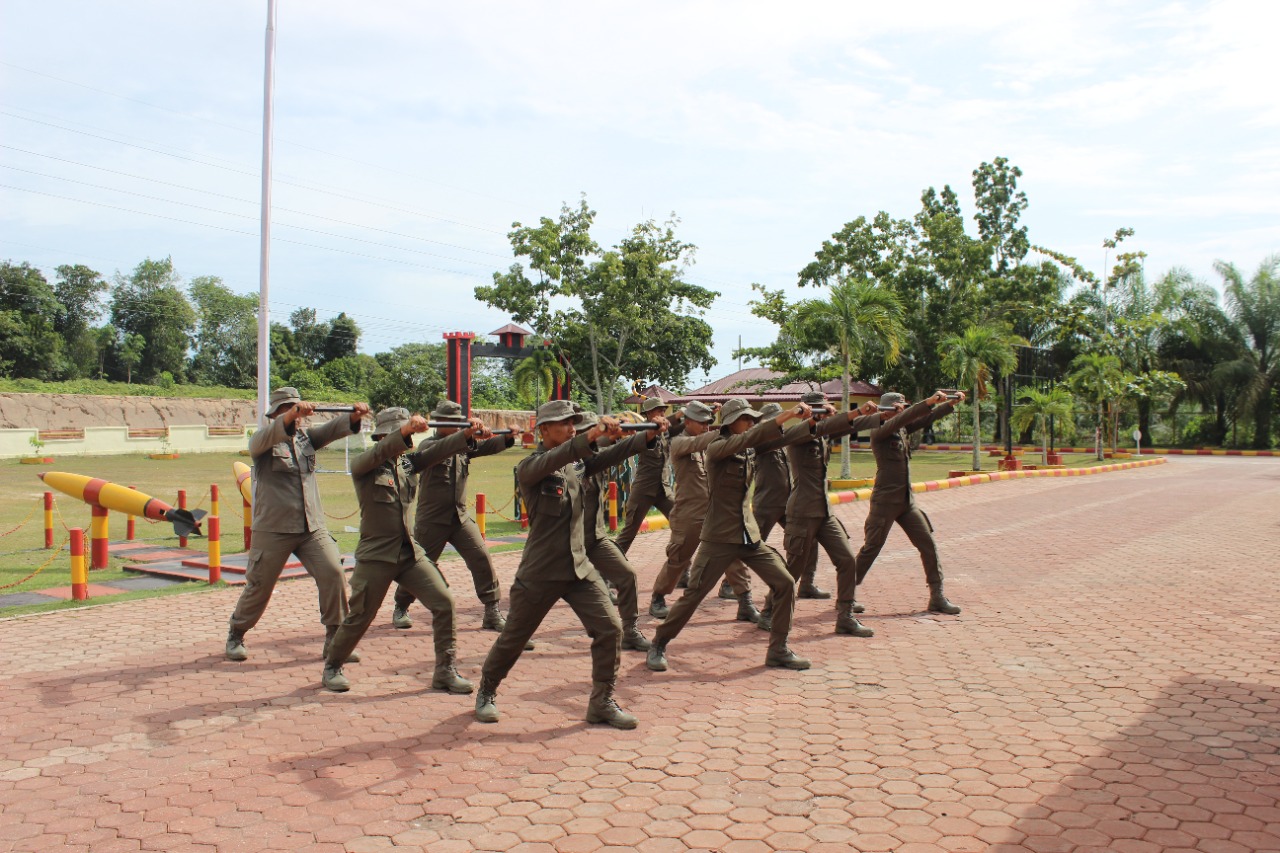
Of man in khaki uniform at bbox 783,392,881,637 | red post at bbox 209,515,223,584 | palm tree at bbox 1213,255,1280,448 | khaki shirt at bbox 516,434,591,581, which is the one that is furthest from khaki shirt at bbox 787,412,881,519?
palm tree at bbox 1213,255,1280,448

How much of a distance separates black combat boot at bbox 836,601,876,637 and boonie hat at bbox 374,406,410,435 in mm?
3795

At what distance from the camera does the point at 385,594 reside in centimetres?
636

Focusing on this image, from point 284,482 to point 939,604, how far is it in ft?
18.5

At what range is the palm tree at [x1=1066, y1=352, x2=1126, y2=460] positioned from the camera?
3547 centimetres

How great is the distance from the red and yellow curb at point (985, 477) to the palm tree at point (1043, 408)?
2.62m

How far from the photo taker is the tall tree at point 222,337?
2430 inches

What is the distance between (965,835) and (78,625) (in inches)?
293

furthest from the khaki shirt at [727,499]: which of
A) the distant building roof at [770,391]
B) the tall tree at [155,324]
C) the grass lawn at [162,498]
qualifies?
the tall tree at [155,324]

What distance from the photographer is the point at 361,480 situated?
6391 mm

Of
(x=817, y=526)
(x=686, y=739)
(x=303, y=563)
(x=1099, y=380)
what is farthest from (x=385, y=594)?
(x=1099, y=380)

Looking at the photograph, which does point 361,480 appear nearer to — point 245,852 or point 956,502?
point 245,852

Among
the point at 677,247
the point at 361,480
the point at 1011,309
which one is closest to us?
the point at 361,480

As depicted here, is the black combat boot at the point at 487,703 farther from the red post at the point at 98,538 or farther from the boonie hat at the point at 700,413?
the red post at the point at 98,538

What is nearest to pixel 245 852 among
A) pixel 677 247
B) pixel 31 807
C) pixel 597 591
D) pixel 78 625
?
pixel 31 807
